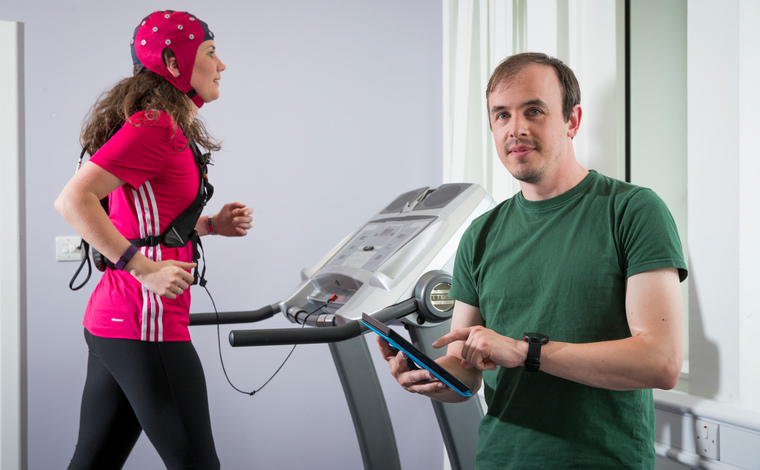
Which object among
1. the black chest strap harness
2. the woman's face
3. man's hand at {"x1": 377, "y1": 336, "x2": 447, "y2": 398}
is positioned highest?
the woman's face

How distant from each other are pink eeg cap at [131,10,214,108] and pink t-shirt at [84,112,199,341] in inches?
7.3

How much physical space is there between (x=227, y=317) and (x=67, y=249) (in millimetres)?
1162

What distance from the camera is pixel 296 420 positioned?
283 cm

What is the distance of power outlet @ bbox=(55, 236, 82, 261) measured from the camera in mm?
2459

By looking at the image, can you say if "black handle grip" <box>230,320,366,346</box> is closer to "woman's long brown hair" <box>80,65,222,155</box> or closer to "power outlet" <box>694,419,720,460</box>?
"woman's long brown hair" <box>80,65,222,155</box>

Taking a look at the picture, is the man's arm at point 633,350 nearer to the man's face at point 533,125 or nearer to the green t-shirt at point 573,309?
the green t-shirt at point 573,309

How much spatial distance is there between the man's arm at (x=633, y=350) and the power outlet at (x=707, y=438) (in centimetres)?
48

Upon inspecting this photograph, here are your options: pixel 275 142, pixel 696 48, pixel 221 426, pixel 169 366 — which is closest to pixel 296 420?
pixel 221 426

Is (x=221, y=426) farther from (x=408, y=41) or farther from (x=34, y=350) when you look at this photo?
(x=408, y=41)

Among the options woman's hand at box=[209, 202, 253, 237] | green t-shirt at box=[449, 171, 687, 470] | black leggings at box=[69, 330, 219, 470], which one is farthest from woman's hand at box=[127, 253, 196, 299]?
green t-shirt at box=[449, 171, 687, 470]

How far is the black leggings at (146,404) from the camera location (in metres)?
1.35

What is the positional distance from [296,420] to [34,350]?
1.20 metres

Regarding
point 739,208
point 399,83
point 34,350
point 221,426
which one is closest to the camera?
point 739,208

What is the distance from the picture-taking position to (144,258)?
1.36 m
